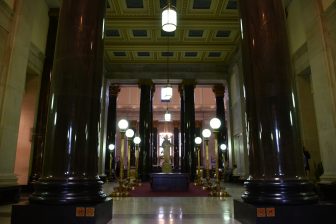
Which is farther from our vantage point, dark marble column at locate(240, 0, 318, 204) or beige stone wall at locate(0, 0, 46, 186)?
beige stone wall at locate(0, 0, 46, 186)

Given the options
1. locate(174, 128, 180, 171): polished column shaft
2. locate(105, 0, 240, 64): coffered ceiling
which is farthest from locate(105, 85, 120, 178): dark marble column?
locate(174, 128, 180, 171): polished column shaft

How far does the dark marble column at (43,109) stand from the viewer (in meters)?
9.88

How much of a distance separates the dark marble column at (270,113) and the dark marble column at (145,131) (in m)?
14.5

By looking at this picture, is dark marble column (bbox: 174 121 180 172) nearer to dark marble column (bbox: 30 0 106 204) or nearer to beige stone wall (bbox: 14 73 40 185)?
beige stone wall (bbox: 14 73 40 185)

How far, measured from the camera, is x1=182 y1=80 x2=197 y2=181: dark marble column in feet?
59.4

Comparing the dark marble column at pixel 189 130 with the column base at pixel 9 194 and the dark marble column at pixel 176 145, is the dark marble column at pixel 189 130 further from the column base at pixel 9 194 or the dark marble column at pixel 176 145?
the dark marble column at pixel 176 145

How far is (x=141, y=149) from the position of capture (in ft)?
59.1

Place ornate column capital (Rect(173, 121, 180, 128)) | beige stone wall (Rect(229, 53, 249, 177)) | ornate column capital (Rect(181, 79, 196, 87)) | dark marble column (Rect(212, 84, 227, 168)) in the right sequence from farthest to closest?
ornate column capital (Rect(173, 121, 180, 128)) < dark marble column (Rect(212, 84, 227, 168)) < ornate column capital (Rect(181, 79, 196, 87)) < beige stone wall (Rect(229, 53, 249, 177))

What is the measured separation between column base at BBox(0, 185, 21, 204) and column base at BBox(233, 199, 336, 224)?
6204 millimetres

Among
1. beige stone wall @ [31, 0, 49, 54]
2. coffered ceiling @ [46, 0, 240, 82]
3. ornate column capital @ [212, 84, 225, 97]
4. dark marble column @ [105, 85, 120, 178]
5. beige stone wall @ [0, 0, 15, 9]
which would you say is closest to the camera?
beige stone wall @ [0, 0, 15, 9]

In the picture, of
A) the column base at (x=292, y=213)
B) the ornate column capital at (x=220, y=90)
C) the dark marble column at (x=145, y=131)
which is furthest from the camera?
the ornate column capital at (x=220, y=90)

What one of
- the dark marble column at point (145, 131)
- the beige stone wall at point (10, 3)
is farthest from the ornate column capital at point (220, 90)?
the beige stone wall at point (10, 3)

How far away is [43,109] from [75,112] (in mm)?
7832

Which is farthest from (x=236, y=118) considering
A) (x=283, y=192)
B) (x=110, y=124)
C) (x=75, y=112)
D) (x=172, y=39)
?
(x=75, y=112)
